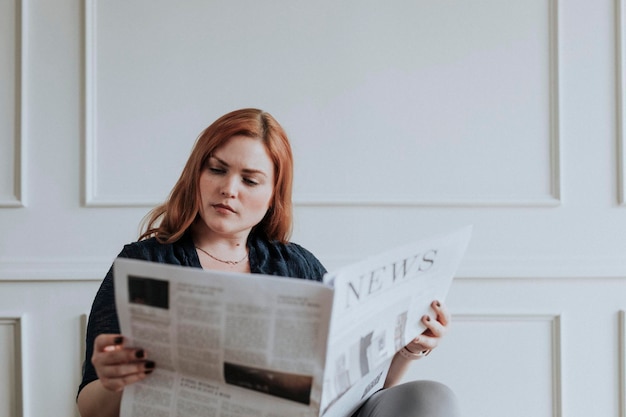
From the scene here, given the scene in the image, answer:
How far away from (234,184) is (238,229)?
9 centimetres

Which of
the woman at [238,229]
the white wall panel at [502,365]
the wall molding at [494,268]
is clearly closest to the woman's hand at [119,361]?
the woman at [238,229]

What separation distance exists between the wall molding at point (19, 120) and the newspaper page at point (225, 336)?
1.00m

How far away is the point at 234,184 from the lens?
46.1 inches

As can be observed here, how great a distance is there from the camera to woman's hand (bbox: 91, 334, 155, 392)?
83cm

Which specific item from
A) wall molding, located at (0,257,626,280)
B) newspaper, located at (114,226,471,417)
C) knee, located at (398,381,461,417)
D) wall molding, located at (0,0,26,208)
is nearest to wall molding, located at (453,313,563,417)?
wall molding, located at (0,257,626,280)

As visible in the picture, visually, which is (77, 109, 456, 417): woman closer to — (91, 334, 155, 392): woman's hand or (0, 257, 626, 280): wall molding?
(91, 334, 155, 392): woman's hand

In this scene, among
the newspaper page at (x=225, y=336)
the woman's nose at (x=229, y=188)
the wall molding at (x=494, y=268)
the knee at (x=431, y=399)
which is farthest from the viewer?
the wall molding at (x=494, y=268)

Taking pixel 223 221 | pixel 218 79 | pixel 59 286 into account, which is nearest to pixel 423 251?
pixel 223 221

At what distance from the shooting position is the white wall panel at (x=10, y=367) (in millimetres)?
1689

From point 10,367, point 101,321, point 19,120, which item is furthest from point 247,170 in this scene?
point 10,367

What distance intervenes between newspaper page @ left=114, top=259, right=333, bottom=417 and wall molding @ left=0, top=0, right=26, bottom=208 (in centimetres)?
100

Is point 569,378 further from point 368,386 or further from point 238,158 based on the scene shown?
point 238,158

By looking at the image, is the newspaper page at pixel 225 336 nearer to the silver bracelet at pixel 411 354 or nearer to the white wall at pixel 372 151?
the silver bracelet at pixel 411 354

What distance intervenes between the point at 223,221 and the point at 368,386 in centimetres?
37
